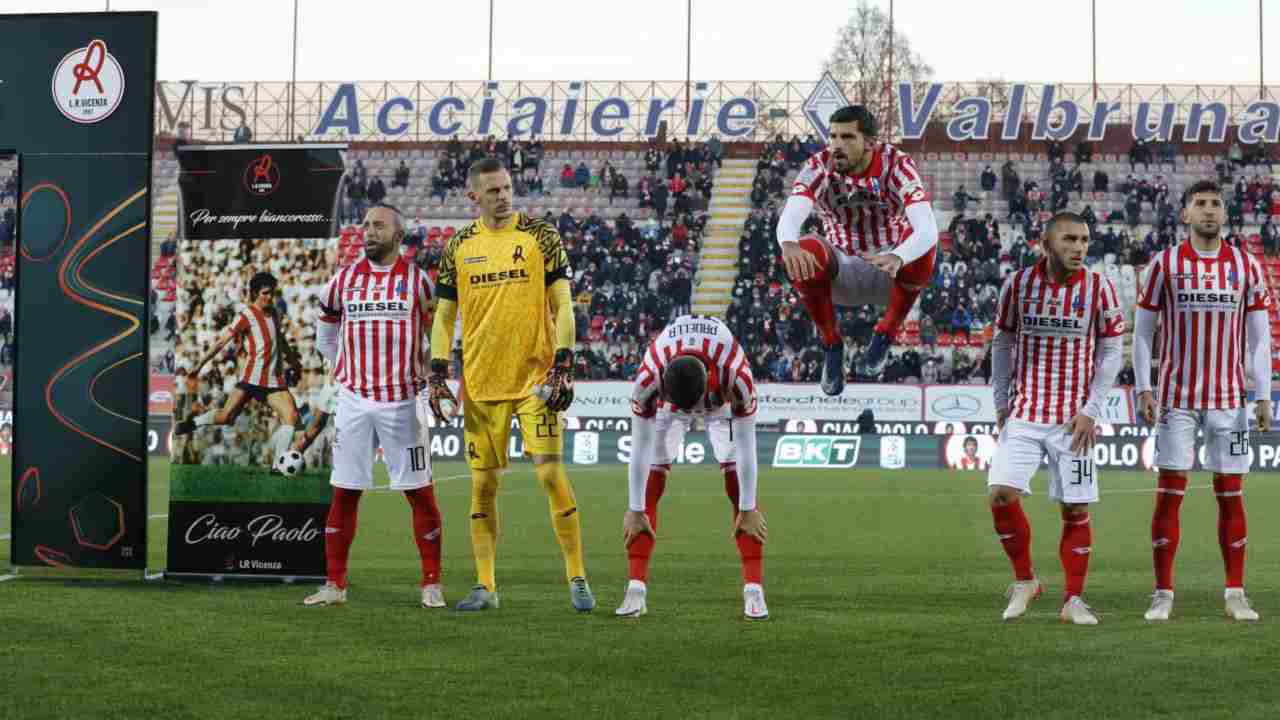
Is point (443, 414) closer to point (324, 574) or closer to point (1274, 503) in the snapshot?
point (324, 574)

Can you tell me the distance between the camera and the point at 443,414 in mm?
9492

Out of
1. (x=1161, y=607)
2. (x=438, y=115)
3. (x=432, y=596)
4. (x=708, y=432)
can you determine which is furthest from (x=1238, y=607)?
(x=438, y=115)

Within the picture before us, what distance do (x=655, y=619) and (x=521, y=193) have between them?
33450 mm

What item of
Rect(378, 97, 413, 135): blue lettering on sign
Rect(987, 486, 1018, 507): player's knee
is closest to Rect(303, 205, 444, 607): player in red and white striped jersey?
Rect(987, 486, 1018, 507): player's knee

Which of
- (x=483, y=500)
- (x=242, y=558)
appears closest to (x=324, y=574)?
(x=242, y=558)

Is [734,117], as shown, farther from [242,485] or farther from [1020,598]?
[1020,598]

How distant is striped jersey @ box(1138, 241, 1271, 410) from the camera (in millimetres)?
9617

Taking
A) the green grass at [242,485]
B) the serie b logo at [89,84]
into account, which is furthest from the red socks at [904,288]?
the serie b logo at [89,84]

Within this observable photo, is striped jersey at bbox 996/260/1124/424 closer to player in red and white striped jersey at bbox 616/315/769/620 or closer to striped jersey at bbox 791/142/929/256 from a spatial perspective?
player in red and white striped jersey at bbox 616/315/769/620

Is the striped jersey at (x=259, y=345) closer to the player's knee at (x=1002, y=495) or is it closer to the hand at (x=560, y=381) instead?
the hand at (x=560, y=381)

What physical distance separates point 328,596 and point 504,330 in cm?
210

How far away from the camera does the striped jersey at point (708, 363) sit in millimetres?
8867

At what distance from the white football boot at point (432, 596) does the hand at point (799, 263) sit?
5.76m

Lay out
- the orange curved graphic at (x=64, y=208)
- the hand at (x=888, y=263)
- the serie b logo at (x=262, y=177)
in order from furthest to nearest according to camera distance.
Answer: the serie b logo at (x=262, y=177)
the orange curved graphic at (x=64, y=208)
the hand at (x=888, y=263)
